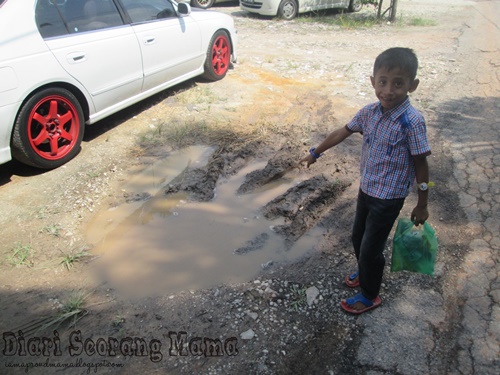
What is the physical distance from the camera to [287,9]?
11859mm

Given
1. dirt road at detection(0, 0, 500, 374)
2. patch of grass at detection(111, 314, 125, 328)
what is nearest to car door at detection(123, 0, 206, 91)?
dirt road at detection(0, 0, 500, 374)

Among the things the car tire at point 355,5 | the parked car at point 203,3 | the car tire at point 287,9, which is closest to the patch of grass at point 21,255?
the car tire at point 287,9

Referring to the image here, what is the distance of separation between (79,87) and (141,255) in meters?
2.13

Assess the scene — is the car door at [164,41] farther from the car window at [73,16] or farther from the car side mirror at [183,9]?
the car window at [73,16]

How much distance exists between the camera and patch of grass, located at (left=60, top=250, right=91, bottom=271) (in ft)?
10.0

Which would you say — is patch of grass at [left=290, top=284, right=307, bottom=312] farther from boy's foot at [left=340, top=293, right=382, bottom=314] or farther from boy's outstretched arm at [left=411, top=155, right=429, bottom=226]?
boy's outstretched arm at [left=411, top=155, right=429, bottom=226]

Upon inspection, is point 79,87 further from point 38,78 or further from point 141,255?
point 141,255

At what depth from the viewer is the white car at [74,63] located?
12.1ft

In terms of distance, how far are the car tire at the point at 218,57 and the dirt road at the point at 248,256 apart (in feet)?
1.12

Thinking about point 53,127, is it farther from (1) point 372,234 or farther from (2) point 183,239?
(1) point 372,234

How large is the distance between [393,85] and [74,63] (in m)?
3.39

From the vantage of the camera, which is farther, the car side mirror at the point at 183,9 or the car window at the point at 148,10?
the car side mirror at the point at 183,9

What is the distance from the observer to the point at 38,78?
12.5 feet

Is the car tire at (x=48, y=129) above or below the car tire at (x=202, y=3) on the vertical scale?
below
